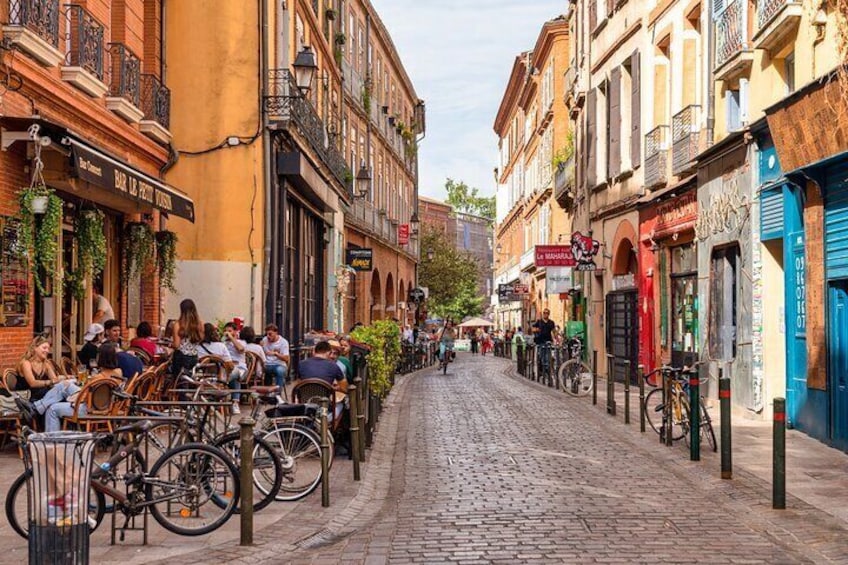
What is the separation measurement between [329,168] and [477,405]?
35.8ft

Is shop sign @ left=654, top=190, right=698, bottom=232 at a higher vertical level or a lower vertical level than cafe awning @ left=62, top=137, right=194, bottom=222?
higher

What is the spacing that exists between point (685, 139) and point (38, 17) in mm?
11693

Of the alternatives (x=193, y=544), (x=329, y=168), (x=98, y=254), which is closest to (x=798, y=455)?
(x=193, y=544)

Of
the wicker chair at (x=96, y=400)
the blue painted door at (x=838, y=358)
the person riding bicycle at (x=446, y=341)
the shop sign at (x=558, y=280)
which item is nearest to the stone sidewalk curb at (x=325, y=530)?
the wicker chair at (x=96, y=400)

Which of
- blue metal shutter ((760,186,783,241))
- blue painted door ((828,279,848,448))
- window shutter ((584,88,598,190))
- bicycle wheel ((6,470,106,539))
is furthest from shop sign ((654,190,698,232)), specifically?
bicycle wheel ((6,470,106,539))

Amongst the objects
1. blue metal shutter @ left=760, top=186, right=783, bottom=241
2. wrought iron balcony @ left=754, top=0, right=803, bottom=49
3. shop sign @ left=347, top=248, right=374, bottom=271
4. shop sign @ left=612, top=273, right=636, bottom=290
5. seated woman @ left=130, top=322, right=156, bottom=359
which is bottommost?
seated woman @ left=130, top=322, right=156, bottom=359

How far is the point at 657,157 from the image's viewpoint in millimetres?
22469

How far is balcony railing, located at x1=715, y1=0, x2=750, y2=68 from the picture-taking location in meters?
16.8

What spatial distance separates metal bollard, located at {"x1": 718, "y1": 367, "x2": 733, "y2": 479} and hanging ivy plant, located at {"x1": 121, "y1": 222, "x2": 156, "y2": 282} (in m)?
9.83

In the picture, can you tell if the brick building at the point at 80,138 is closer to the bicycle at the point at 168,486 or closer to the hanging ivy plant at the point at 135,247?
the hanging ivy plant at the point at 135,247

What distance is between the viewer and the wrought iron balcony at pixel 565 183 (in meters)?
33.5

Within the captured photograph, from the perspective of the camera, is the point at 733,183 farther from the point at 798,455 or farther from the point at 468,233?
the point at 468,233

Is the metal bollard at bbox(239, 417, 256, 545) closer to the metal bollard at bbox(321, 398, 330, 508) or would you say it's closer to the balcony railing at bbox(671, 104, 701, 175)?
the metal bollard at bbox(321, 398, 330, 508)

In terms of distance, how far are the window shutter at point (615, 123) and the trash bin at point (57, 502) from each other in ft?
69.8
